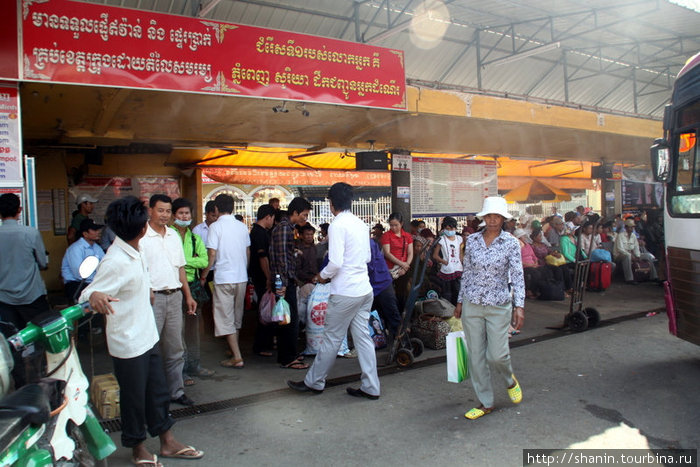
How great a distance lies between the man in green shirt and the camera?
514cm

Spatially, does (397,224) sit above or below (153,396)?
above

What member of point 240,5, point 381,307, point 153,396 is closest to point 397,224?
point 381,307

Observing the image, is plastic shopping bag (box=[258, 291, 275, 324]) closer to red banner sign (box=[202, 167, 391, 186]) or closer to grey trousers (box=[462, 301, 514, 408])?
grey trousers (box=[462, 301, 514, 408])

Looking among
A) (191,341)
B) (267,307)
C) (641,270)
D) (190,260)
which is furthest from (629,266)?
(190,260)

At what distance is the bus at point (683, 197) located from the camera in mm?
4949

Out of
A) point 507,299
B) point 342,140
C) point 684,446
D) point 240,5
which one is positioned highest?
point 240,5

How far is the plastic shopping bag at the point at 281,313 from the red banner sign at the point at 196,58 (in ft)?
7.38

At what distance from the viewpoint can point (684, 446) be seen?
371cm

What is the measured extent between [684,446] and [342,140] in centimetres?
656

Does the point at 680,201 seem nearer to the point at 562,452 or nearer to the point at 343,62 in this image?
the point at 562,452

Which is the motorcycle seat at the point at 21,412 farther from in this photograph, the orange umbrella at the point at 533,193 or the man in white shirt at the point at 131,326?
the orange umbrella at the point at 533,193

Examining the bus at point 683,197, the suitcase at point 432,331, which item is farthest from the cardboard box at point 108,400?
the bus at point 683,197

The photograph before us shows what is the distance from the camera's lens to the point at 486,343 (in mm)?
4414

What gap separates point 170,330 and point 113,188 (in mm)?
6165
